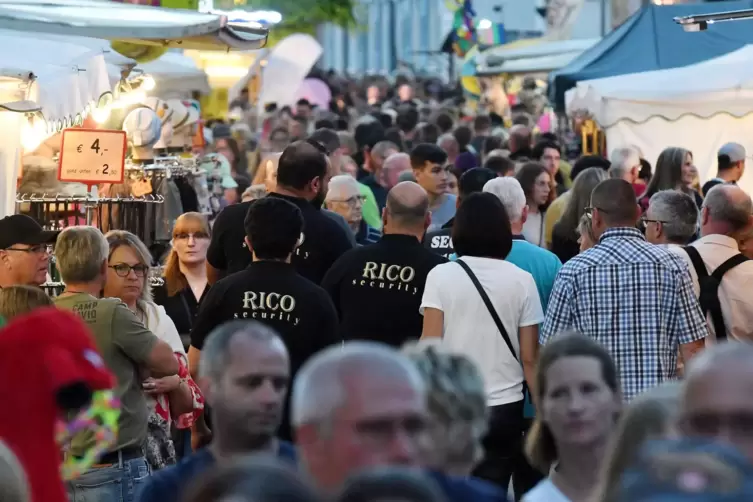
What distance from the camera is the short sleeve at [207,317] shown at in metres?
6.77

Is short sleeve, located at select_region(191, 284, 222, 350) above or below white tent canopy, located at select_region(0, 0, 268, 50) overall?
below

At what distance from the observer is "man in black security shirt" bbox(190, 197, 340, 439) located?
665 centimetres

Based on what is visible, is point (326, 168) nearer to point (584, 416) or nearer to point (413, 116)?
point (584, 416)

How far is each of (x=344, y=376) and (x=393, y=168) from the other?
10.3 meters

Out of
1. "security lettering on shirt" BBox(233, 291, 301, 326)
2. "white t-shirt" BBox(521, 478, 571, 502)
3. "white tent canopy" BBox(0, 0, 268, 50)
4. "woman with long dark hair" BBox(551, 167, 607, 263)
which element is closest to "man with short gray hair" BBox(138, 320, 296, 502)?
"white t-shirt" BBox(521, 478, 571, 502)

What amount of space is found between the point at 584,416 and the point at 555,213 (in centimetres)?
662

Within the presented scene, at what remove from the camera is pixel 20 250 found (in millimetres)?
7512

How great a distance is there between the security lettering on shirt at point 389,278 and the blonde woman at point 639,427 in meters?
4.05

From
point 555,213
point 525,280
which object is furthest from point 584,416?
point 555,213

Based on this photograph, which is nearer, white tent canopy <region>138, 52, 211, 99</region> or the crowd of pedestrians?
the crowd of pedestrians

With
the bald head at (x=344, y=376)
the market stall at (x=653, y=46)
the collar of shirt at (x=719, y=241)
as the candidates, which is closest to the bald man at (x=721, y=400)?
the bald head at (x=344, y=376)

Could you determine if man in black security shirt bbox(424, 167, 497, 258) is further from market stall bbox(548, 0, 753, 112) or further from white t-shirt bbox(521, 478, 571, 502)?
market stall bbox(548, 0, 753, 112)

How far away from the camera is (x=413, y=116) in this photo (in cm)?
2195

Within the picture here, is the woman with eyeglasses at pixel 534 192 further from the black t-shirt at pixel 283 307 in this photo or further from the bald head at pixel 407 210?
the black t-shirt at pixel 283 307
